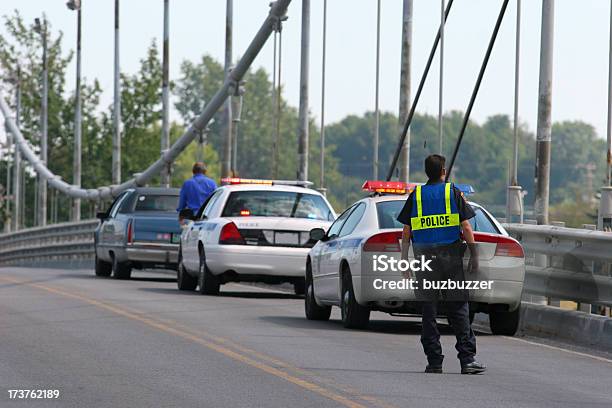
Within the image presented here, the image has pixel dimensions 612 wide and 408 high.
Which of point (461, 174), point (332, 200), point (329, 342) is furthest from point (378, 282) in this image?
point (332, 200)

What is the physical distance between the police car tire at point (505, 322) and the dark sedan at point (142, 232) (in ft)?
39.8

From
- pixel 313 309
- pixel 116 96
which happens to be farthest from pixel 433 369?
pixel 116 96

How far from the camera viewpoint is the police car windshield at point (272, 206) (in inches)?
892

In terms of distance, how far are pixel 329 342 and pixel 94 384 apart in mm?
4189

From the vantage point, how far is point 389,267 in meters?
15.9

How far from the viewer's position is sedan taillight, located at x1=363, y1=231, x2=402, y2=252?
15.7m

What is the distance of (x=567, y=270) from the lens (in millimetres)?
16828

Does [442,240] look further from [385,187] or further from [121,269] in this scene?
[121,269]

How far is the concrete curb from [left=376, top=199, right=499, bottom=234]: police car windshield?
1.11m

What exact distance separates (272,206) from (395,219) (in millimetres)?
6551

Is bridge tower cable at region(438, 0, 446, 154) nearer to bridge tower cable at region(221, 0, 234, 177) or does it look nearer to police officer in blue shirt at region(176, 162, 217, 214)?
police officer in blue shirt at region(176, 162, 217, 214)

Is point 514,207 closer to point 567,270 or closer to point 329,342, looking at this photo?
point 567,270

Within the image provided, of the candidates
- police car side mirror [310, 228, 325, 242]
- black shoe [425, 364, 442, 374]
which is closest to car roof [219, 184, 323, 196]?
police car side mirror [310, 228, 325, 242]

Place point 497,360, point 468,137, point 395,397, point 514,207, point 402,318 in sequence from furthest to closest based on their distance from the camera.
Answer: point 468,137 → point 514,207 → point 402,318 → point 497,360 → point 395,397
